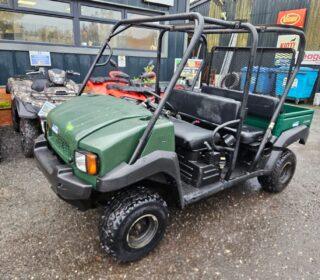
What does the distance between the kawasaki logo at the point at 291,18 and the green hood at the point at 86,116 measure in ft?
31.6

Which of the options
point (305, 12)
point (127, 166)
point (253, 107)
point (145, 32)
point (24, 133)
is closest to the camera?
point (127, 166)

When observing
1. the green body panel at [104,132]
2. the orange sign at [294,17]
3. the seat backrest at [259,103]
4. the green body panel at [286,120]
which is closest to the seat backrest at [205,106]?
the seat backrest at [259,103]

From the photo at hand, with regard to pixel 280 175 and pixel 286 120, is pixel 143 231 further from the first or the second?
pixel 286 120

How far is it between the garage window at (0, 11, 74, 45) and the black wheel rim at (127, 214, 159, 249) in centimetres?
483

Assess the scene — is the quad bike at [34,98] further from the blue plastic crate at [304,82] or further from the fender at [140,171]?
the blue plastic crate at [304,82]

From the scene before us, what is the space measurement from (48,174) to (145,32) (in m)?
5.59

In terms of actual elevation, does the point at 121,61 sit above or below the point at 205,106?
above

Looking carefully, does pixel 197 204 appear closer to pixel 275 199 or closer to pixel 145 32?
pixel 275 199

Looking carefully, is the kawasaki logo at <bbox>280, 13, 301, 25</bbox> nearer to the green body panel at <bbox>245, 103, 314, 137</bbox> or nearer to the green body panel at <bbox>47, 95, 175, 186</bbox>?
the green body panel at <bbox>245, 103, 314, 137</bbox>

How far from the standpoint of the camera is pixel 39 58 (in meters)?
5.37

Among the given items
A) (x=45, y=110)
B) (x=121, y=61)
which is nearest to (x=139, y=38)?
(x=121, y=61)

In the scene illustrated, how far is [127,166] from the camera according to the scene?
1.70 m

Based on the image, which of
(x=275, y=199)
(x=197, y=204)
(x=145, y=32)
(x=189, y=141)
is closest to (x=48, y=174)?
(x=189, y=141)

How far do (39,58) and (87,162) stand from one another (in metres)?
4.59
